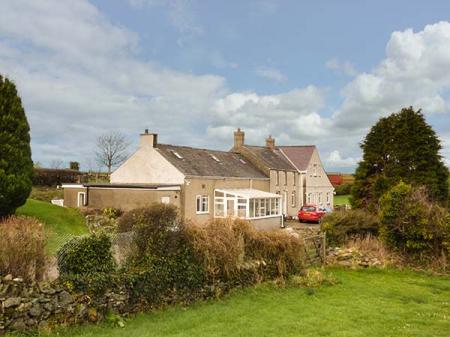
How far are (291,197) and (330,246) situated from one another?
25.3 meters

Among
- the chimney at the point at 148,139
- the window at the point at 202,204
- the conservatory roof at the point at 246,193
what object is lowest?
the window at the point at 202,204

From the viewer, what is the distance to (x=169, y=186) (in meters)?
32.9

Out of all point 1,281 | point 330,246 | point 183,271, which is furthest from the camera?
point 330,246

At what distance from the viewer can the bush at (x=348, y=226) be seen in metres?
24.6

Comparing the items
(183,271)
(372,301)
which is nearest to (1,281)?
(183,271)

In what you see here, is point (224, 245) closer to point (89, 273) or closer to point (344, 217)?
point (89, 273)

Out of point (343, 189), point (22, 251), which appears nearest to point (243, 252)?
point (22, 251)

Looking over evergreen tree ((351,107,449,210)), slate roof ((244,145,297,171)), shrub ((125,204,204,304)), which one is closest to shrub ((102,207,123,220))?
evergreen tree ((351,107,449,210))

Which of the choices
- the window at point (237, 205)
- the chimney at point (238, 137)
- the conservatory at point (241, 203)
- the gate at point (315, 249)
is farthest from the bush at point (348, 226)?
the chimney at point (238, 137)

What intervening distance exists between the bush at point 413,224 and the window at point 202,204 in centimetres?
1615

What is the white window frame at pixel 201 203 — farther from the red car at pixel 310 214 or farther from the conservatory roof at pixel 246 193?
the red car at pixel 310 214

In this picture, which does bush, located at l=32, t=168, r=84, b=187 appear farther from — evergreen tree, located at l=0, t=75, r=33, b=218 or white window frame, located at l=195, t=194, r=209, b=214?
evergreen tree, located at l=0, t=75, r=33, b=218

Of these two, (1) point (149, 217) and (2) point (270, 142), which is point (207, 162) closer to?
(2) point (270, 142)

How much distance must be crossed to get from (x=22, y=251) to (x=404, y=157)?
25741 mm
